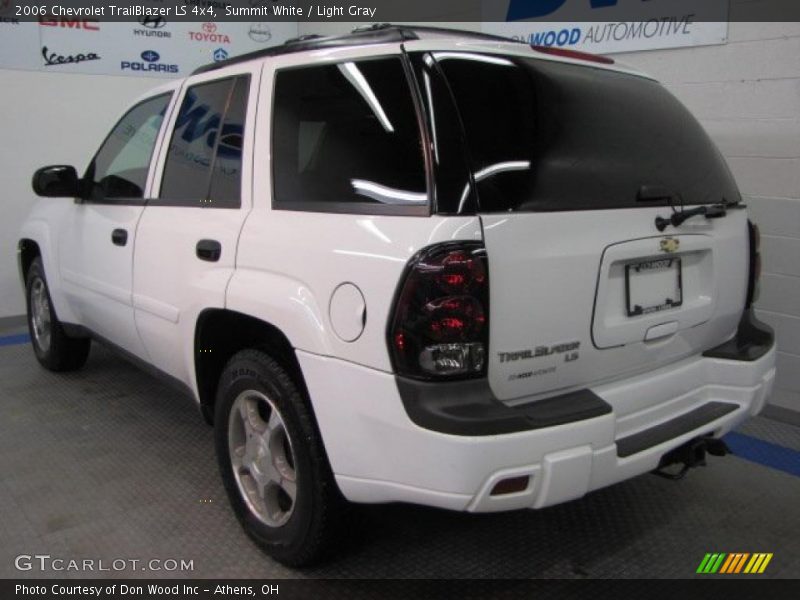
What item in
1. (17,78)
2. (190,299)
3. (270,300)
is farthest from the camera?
(17,78)

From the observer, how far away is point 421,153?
5.93 ft

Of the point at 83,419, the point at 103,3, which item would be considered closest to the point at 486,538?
the point at 83,419

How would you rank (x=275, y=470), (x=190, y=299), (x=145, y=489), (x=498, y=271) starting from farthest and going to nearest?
(x=145, y=489), (x=190, y=299), (x=275, y=470), (x=498, y=271)

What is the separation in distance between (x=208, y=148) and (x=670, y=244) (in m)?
1.69

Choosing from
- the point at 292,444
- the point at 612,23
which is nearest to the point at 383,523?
the point at 292,444

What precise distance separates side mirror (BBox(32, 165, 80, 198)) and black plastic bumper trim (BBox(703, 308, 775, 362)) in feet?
10.1

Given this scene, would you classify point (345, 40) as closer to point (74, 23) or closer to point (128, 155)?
point (128, 155)

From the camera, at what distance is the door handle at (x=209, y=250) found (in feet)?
7.86

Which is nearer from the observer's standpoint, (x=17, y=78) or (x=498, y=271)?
(x=498, y=271)

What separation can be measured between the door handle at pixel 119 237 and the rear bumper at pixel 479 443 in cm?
149

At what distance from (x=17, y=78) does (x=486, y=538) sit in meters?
5.50

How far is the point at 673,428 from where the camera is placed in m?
2.14

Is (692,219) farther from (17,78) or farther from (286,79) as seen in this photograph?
(17,78)

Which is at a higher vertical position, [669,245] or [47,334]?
[669,245]
